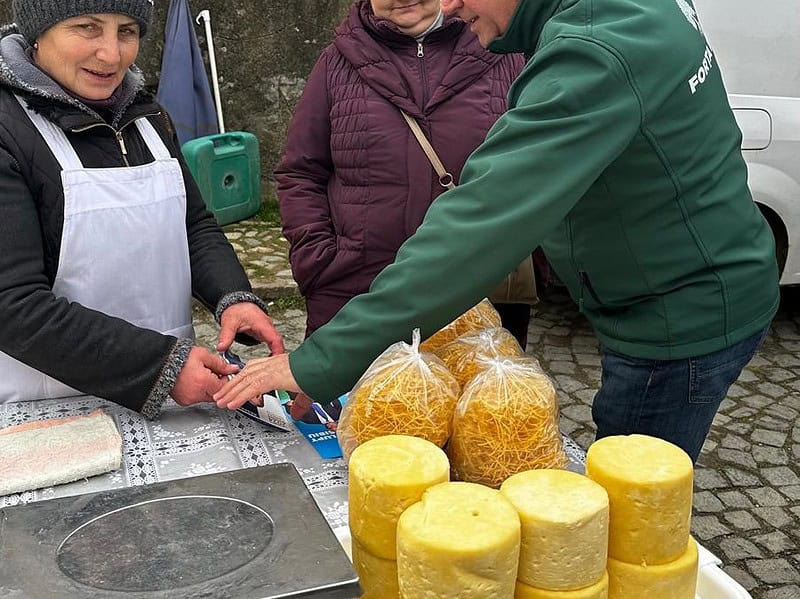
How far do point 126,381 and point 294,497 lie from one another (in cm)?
82

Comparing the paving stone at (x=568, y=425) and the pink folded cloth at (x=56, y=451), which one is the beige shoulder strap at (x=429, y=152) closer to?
the pink folded cloth at (x=56, y=451)

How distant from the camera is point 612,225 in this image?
173 cm

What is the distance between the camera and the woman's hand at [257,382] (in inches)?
64.0

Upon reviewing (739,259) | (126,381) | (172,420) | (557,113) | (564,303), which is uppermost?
(557,113)

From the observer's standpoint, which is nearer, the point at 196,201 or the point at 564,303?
the point at 196,201

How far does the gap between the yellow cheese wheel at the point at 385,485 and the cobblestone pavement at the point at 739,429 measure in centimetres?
245

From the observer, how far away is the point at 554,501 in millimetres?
1062

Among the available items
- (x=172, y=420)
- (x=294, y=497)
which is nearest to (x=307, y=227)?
(x=172, y=420)

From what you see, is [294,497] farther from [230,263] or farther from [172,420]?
[230,263]

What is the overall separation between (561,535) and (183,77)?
20.7ft

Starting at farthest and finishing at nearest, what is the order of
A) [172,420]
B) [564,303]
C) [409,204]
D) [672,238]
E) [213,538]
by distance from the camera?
[564,303] → [409,204] → [172,420] → [672,238] → [213,538]

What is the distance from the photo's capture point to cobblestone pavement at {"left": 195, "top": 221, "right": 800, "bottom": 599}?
332 cm

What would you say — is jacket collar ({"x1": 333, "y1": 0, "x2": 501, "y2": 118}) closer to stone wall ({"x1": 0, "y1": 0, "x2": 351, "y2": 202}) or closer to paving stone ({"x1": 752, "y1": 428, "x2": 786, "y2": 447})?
paving stone ({"x1": 752, "y1": 428, "x2": 786, "y2": 447})

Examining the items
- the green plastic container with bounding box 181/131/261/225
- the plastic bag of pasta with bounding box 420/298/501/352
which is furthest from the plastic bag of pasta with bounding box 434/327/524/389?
the green plastic container with bounding box 181/131/261/225
